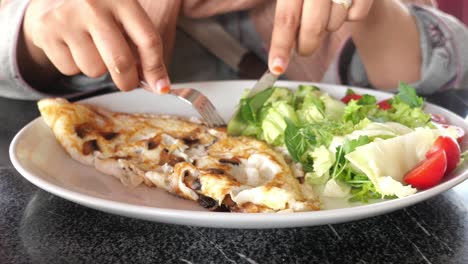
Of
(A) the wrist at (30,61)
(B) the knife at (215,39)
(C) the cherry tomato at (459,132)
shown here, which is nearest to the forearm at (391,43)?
(B) the knife at (215,39)

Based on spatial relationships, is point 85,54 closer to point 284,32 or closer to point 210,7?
point 284,32

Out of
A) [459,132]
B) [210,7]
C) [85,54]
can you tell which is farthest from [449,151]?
[210,7]

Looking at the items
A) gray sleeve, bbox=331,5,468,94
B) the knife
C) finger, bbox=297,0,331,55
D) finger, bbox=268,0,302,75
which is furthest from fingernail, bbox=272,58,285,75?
the knife

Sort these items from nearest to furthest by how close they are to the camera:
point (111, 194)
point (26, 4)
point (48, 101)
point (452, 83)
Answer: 1. point (111, 194)
2. point (48, 101)
3. point (26, 4)
4. point (452, 83)

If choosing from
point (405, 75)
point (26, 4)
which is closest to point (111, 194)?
point (26, 4)

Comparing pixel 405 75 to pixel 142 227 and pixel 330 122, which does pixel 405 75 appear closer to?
pixel 330 122

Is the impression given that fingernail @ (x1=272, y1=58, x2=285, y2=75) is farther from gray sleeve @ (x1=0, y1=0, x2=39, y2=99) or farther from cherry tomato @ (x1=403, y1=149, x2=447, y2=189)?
gray sleeve @ (x1=0, y1=0, x2=39, y2=99)

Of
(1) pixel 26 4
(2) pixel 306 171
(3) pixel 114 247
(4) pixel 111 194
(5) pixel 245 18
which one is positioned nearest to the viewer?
(3) pixel 114 247
